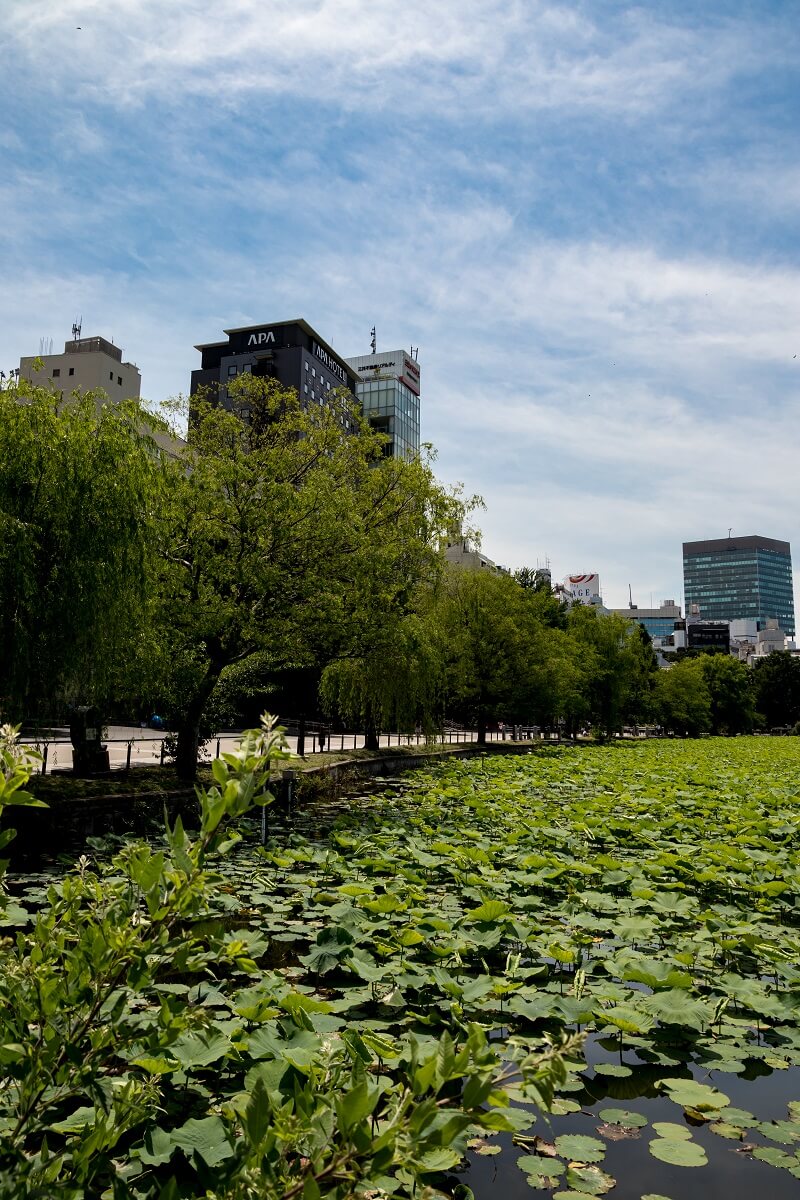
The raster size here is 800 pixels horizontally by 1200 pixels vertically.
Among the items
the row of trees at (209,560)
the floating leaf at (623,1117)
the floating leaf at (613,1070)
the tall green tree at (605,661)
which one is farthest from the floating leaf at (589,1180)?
the tall green tree at (605,661)

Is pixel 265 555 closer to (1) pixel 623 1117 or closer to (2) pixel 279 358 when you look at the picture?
(1) pixel 623 1117

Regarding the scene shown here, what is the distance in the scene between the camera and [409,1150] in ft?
4.43

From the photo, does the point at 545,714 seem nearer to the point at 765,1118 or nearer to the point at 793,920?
the point at 793,920

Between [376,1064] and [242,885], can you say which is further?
[242,885]

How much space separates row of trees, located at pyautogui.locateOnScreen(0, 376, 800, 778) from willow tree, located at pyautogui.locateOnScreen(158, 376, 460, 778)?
0.03 meters

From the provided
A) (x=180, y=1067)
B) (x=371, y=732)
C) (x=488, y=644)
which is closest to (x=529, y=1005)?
(x=180, y=1067)

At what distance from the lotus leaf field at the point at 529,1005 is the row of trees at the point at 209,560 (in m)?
3.60

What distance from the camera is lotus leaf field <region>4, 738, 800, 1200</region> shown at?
265 cm

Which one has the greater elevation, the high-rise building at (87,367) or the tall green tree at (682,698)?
the high-rise building at (87,367)

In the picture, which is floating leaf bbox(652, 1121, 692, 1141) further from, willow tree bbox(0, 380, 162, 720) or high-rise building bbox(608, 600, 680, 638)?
high-rise building bbox(608, 600, 680, 638)

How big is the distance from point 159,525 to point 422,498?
271 inches

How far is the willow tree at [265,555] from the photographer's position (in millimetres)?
12562

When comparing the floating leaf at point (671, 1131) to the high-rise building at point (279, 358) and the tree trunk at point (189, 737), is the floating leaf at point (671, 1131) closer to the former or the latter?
the tree trunk at point (189, 737)

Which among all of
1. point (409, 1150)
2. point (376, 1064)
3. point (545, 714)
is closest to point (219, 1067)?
point (376, 1064)
